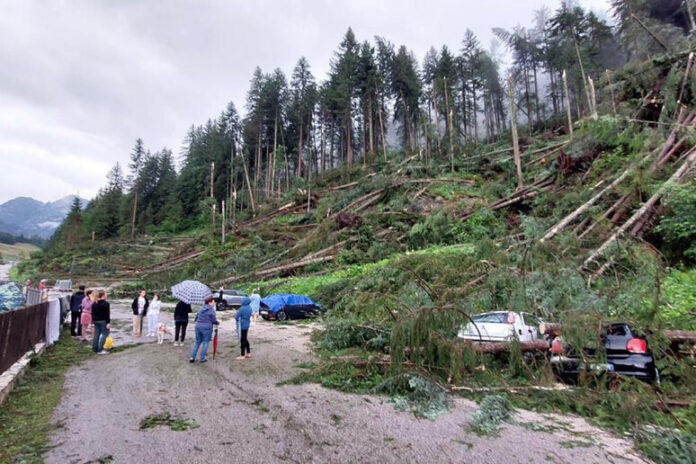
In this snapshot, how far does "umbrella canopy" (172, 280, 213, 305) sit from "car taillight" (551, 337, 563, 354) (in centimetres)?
804

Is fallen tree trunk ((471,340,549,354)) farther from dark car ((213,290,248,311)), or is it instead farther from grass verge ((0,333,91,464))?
dark car ((213,290,248,311))

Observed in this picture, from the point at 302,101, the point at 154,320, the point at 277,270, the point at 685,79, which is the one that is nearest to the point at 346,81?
the point at 302,101

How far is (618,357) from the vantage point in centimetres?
553

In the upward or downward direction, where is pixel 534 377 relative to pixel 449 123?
downward

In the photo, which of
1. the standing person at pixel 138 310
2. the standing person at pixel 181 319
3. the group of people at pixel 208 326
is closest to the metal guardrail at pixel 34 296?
the standing person at pixel 138 310

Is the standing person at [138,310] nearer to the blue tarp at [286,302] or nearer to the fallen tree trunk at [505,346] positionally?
the blue tarp at [286,302]

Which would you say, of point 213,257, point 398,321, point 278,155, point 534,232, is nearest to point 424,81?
point 278,155

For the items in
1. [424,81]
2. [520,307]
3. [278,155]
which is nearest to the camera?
[520,307]

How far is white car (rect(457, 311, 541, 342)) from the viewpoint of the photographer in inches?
249

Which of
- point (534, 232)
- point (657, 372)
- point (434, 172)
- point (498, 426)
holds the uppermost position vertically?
point (434, 172)

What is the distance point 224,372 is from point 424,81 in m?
50.4

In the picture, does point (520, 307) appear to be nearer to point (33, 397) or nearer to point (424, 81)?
point (33, 397)

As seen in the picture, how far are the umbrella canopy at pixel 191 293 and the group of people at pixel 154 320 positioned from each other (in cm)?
23

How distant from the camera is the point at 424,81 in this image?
49.7 metres
